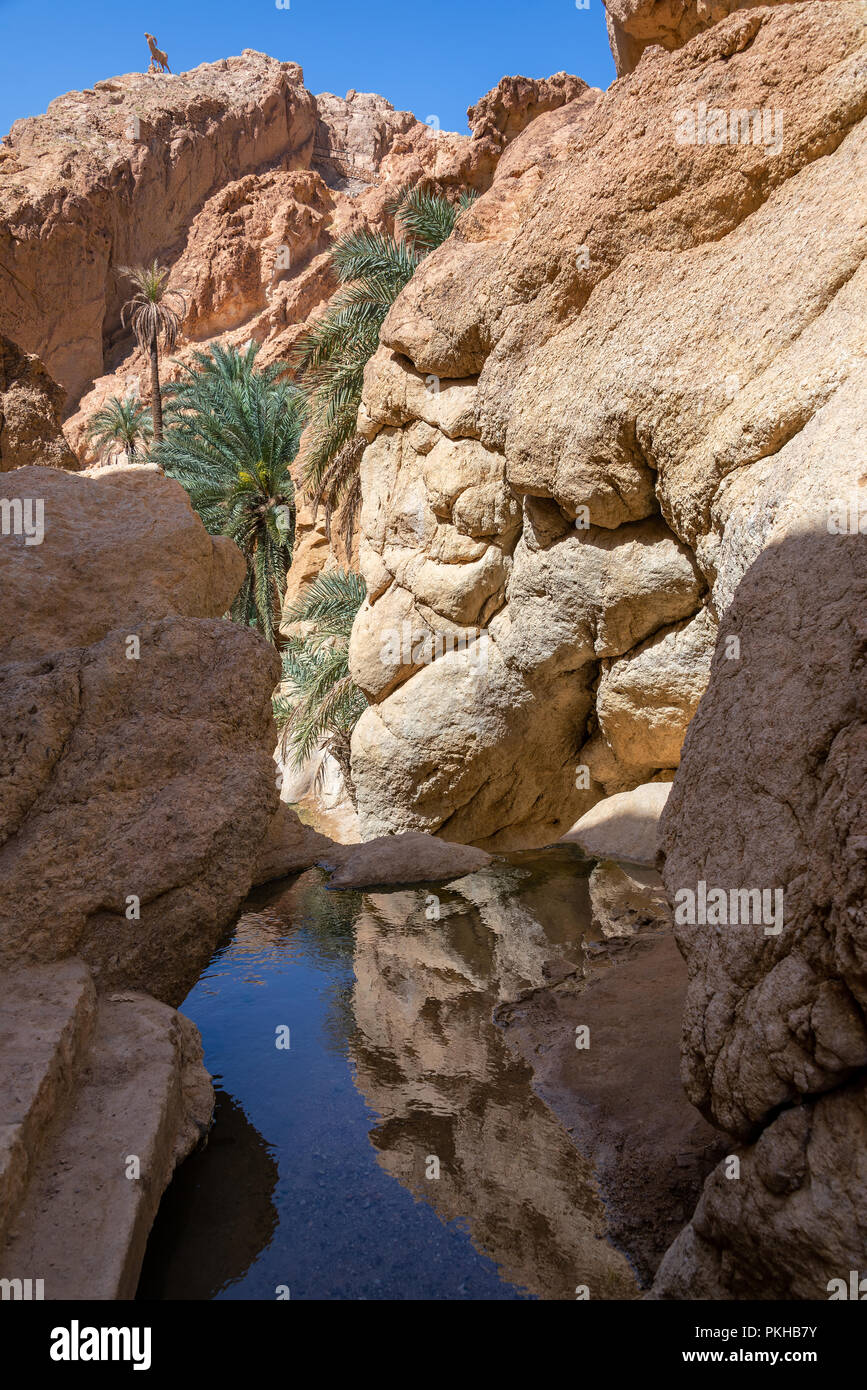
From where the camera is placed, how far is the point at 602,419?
333 inches

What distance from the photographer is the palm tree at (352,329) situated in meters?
14.4

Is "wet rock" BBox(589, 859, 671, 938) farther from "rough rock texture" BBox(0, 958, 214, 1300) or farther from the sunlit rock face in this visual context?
"rough rock texture" BBox(0, 958, 214, 1300)

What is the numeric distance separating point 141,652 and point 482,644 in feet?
20.7

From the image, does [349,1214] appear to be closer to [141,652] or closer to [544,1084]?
[544,1084]

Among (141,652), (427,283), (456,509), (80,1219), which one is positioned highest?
(427,283)

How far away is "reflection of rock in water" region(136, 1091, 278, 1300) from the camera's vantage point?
126 inches

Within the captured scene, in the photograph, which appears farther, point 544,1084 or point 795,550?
point 544,1084

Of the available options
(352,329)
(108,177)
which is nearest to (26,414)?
(352,329)

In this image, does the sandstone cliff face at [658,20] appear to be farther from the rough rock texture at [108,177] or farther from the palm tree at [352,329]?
the rough rock texture at [108,177]

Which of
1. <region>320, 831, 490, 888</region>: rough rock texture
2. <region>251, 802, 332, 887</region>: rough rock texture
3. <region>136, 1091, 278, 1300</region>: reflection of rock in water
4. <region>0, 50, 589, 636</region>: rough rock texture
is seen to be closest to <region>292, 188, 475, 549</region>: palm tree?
<region>251, 802, 332, 887</region>: rough rock texture

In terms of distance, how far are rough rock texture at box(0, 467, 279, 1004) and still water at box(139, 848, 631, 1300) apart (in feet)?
2.82

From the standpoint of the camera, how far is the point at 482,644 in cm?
1135

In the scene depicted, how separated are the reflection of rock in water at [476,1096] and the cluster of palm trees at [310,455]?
20.4 feet
